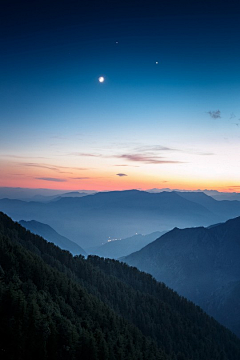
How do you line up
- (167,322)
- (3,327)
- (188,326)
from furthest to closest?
(188,326) → (167,322) → (3,327)

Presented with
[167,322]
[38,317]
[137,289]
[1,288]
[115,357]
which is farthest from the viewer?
[137,289]

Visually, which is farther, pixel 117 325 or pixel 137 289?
pixel 137 289

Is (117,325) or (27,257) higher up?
(27,257)

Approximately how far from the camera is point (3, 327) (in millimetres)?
52875

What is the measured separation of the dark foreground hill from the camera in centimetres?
5591

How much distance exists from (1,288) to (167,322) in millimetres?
105306

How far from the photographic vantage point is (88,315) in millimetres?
85438

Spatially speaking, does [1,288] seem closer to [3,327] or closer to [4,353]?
[3,327]

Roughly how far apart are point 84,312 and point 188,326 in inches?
3586

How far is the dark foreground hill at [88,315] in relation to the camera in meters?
55.9

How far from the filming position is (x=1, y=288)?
202 ft

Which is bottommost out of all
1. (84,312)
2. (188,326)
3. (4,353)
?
(188,326)

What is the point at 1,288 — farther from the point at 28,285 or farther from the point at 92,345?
the point at 92,345

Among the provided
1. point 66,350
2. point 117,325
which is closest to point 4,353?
point 66,350
